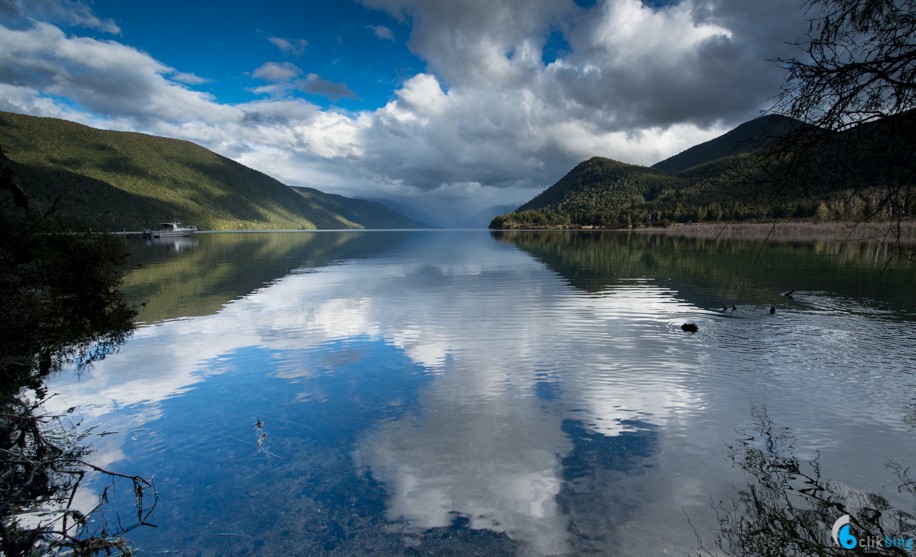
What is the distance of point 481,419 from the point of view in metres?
12.0

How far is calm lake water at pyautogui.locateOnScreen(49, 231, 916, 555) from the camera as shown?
7926mm

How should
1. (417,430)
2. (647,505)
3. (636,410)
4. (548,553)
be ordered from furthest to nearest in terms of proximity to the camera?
(636,410) < (417,430) < (647,505) < (548,553)

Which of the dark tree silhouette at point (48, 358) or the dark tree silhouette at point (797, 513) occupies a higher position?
the dark tree silhouette at point (48, 358)

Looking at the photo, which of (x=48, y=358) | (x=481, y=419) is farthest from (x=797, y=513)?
(x=48, y=358)

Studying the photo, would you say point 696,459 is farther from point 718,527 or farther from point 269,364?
point 269,364

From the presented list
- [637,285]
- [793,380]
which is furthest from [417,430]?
[637,285]

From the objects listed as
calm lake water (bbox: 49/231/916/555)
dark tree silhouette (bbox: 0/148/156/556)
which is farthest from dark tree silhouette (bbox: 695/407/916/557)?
dark tree silhouette (bbox: 0/148/156/556)

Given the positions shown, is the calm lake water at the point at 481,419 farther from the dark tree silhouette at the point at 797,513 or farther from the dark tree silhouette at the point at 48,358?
the dark tree silhouette at the point at 48,358

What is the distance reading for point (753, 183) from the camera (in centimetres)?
570

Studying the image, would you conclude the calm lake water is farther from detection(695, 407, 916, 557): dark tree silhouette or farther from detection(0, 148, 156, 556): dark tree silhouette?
detection(0, 148, 156, 556): dark tree silhouette

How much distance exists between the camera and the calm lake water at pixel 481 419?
312 inches

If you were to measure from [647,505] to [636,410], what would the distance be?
4.51 m

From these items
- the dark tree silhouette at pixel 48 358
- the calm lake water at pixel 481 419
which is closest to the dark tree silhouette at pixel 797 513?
the calm lake water at pixel 481 419

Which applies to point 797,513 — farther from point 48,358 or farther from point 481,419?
point 48,358
